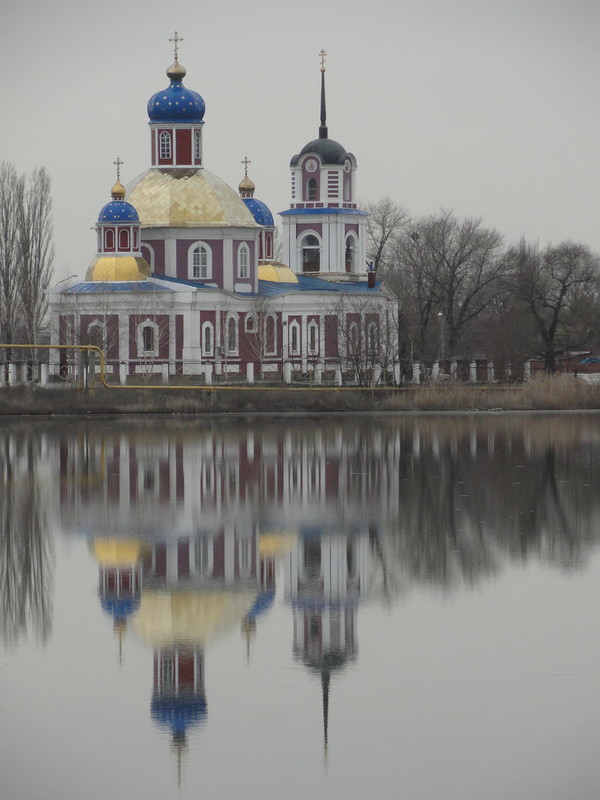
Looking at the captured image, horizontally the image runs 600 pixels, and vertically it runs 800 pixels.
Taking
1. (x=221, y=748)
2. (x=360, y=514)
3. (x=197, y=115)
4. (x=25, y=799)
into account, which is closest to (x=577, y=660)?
(x=221, y=748)

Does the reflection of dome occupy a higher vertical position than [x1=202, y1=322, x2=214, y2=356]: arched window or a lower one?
lower

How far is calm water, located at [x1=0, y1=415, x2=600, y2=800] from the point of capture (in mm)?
8969

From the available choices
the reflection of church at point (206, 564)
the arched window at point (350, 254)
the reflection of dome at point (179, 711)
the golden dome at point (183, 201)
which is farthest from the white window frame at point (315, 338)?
the reflection of dome at point (179, 711)

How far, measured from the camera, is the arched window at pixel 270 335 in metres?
53.9

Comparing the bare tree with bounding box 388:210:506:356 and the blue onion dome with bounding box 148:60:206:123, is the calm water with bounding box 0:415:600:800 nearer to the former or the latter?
the blue onion dome with bounding box 148:60:206:123

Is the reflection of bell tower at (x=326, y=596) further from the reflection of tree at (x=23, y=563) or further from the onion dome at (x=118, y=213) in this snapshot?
the onion dome at (x=118, y=213)

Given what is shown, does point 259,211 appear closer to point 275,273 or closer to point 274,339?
point 275,273

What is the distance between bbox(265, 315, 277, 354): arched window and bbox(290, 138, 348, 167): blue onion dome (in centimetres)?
918

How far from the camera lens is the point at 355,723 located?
9648 millimetres

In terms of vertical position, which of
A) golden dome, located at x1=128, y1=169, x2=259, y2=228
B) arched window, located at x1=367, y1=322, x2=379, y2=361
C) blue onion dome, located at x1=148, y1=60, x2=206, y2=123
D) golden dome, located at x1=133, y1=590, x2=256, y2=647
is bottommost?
golden dome, located at x1=133, y1=590, x2=256, y2=647

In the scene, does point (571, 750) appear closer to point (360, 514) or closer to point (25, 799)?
point (25, 799)

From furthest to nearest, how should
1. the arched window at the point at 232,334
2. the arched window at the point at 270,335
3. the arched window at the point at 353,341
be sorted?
the arched window at the point at 270,335 → the arched window at the point at 232,334 → the arched window at the point at 353,341

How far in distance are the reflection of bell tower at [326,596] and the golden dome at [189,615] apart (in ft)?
1.41

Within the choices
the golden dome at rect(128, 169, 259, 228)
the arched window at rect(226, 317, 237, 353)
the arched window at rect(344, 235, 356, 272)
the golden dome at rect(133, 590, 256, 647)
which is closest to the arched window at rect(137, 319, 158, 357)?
the arched window at rect(226, 317, 237, 353)
